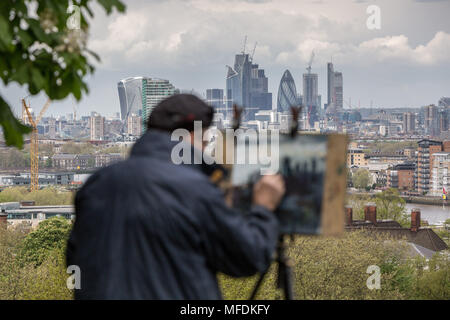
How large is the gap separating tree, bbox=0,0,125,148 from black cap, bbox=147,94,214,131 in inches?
28.5

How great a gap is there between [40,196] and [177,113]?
5992cm

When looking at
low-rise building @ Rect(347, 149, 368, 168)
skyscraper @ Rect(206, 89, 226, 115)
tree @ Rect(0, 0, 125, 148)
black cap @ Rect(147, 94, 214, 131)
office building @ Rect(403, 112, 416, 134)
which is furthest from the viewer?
office building @ Rect(403, 112, 416, 134)

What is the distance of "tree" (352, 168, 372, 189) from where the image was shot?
69375 mm

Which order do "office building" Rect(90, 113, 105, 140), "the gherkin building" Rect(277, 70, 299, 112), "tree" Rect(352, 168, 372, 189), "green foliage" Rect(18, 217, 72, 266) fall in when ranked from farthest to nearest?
"office building" Rect(90, 113, 105, 140) < "the gherkin building" Rect(277, 70, 299, 112) < "tree" Rect(352, 168, 372, 189) < "green foliage" Rect(18, 217, 72, 266)

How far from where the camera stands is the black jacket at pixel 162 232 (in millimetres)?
1604

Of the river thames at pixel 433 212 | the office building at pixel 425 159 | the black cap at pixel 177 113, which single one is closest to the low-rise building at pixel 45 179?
the river thames at pixel 433 212

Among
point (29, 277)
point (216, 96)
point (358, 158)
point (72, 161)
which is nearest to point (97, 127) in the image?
point (72, 161)

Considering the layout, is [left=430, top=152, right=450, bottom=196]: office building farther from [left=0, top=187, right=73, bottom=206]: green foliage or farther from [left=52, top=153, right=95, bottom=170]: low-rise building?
[left=52, top=153, right=95, bottom=170]: low-rise building

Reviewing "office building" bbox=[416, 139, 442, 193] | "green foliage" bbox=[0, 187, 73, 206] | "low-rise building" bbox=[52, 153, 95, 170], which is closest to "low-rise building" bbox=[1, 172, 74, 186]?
"low-rise building" bbox=[52, 153, 95, 170]

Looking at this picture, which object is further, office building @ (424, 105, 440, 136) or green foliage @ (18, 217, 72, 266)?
office building @ (424, 105, 440, 136)

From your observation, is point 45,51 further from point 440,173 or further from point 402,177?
point 402,177

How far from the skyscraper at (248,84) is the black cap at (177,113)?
3085 inches

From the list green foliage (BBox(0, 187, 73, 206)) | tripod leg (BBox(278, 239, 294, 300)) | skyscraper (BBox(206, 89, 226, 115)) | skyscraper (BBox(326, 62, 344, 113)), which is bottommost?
green foliage (BBox(0, 187, 73, 206))
